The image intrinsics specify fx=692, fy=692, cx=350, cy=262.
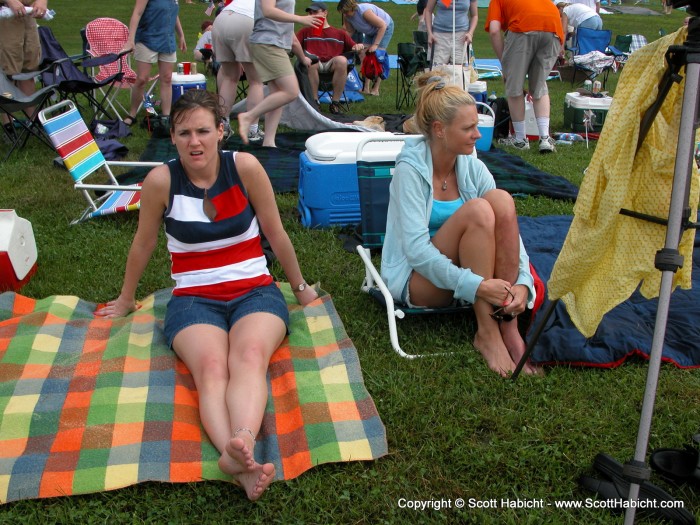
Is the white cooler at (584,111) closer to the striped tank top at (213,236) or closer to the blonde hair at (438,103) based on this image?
the blonde hair at (438,103)

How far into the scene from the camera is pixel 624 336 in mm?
3088

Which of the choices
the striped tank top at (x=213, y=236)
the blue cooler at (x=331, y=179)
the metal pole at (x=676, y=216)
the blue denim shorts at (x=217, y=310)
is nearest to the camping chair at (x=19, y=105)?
the blue cooler at (x=331, y=179)

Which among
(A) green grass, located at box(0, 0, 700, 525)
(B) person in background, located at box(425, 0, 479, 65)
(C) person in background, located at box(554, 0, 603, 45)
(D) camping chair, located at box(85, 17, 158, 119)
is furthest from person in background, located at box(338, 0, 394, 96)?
(A) green grass, located at box(0, 0, 700, 525)

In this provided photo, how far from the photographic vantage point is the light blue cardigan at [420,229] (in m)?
2.95

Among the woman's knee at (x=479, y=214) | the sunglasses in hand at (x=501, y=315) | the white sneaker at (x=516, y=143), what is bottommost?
the white sneaker at (x=516, y=143)

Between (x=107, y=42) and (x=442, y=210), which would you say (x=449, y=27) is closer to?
(x=107, y=42)

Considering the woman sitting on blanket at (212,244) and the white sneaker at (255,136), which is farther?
the white sneaker at (255,136)

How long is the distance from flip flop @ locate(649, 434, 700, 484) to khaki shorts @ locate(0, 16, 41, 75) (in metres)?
6.69

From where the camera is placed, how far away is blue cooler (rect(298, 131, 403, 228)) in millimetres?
4586

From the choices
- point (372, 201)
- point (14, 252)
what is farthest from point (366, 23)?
point (14, 252)

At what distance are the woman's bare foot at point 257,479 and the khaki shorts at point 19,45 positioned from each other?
602 cm

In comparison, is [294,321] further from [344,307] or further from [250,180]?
[250,180]

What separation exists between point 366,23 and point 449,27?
2328 millimetres

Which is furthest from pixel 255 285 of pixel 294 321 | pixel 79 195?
pixel 79 195
